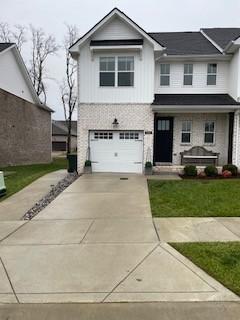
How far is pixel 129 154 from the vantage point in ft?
54.2

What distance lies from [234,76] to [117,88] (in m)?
6.19

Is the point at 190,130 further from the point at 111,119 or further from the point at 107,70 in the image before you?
the point at 107,70

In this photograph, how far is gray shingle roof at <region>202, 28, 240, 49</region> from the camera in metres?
18.6

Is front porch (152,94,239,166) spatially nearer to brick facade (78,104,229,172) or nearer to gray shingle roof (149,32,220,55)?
brick facade (78,104,229,172)

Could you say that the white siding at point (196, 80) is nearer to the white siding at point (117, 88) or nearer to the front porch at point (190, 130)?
the front porch at point (190, 130)

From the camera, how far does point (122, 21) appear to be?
1616cm

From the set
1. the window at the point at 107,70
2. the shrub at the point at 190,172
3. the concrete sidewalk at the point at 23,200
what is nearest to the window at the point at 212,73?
the window at the point at 107,70

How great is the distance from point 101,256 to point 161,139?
13.0m

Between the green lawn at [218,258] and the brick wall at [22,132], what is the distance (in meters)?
18.9

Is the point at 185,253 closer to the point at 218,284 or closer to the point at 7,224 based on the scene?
the point at 218,284

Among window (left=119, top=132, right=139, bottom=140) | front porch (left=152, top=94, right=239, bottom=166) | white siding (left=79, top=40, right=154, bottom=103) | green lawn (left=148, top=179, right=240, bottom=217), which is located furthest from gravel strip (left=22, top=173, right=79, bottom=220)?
front porch (left=152, top=94, right=239, bottom=166)

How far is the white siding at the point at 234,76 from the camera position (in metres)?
15.8

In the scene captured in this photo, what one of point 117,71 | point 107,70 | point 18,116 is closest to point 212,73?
point 117,71

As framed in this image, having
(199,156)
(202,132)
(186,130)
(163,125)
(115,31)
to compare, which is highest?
(115,31)
